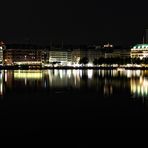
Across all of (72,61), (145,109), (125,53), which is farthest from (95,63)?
(145,109)

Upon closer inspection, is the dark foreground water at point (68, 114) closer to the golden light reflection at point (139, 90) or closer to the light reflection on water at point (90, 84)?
the golden light reflection at point (139, 90)

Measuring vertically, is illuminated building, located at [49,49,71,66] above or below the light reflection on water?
above

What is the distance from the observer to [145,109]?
13.0 metres

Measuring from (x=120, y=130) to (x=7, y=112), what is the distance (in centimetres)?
424

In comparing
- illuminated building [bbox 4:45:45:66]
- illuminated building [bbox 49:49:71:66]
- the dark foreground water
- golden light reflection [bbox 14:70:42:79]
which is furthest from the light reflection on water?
illuminated building [bbox 49:49:71:66]

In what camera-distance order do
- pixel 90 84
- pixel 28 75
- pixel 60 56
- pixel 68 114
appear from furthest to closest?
pixel 60 56 → pixel 28 75 → pixel 90 84 → pixel 68 114

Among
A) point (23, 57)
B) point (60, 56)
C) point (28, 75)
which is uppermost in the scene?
point (60, 56)

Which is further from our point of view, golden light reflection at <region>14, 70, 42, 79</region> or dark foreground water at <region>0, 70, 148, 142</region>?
golden light reflection at <region>14, 70, 42, 79</region>

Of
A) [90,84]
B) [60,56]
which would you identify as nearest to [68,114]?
[90,84]

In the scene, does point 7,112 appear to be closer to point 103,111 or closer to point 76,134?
point 103,111

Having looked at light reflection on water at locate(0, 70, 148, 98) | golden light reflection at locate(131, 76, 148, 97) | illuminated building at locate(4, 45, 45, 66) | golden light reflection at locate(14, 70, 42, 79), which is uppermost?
illuminated building at locate(4, 45, 45, 66)

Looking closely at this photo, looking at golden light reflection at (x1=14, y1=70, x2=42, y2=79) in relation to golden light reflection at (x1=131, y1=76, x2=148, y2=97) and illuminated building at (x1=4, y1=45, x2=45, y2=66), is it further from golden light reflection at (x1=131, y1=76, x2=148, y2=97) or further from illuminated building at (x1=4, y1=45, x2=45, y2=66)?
illuminated building at (x1=4, y1=45, x2=45, y2=66)

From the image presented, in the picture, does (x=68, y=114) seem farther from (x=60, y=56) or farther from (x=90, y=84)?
(x=60, y=56)

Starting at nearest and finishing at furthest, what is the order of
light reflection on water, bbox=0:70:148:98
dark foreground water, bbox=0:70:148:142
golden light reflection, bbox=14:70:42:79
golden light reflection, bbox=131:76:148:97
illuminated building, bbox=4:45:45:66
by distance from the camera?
dark foreground water, bbox=0:70:148:142, golden light reflection, bbox=131:76:148:97, light reflection on water, bbox=0:70:148:98, golden light reflection, bbox=14:70:42:79, illuminated building, bbox=4:45:45:66
